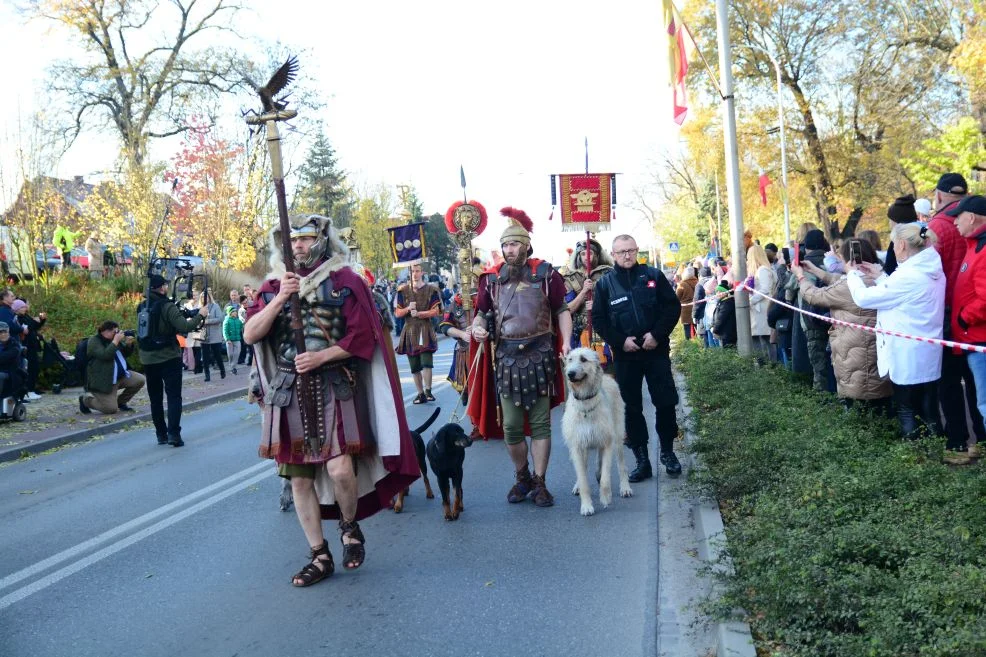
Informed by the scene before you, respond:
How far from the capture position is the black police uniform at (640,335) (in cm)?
743

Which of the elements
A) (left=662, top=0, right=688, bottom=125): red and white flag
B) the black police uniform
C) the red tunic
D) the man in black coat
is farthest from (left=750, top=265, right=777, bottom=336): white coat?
the man in black coat

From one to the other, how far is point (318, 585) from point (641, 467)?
3255mm

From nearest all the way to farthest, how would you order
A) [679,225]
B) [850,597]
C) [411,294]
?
[850,597]
[411,294]
[679,225]

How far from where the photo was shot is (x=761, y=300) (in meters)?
12.9

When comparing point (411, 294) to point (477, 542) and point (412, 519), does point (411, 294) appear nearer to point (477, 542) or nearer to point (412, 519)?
point (412, 519)

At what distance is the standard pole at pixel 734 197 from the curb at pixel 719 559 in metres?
5.35

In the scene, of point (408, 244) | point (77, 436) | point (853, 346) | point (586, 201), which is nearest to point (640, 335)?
point (853, 346)

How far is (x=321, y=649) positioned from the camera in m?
4.35

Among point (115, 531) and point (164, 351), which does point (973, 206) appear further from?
point (164, 351)

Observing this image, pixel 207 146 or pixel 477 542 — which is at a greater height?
pixel 207 146

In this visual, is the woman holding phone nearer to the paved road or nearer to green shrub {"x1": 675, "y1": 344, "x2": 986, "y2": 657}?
green shrub {"x1": 675, "y1": 344, "x2": 986, "y2": 657}

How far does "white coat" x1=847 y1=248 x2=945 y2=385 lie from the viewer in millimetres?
6652

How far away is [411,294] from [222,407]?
500 centimetres

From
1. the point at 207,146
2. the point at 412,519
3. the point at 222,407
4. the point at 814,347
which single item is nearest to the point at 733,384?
the point at 814,347
